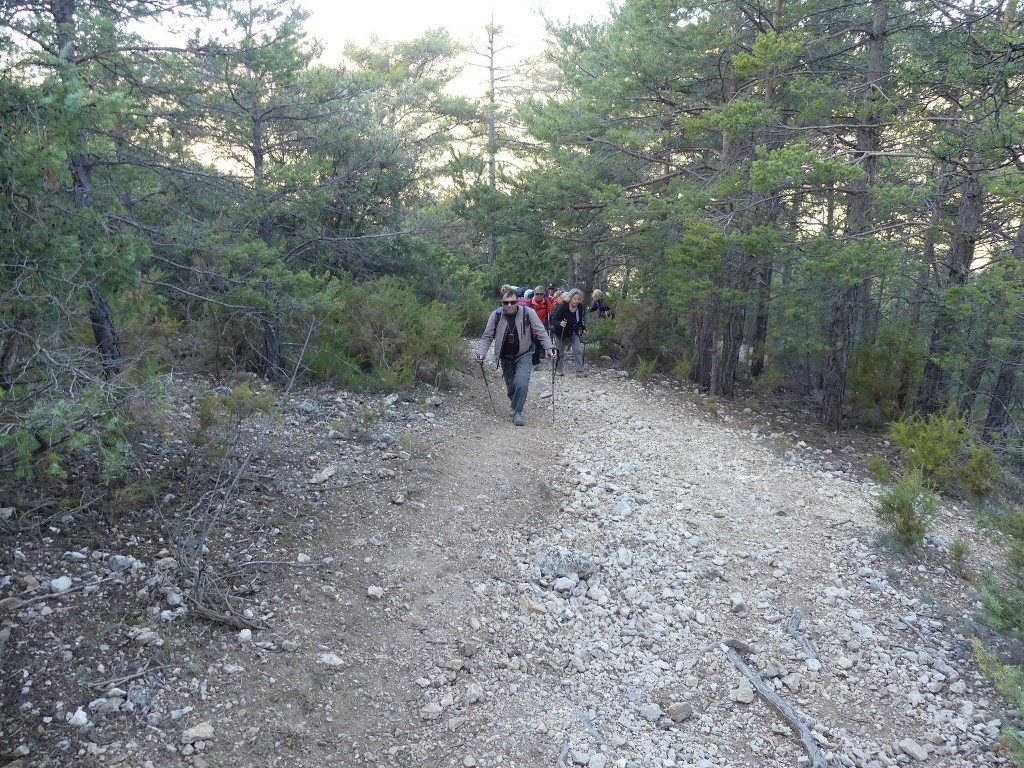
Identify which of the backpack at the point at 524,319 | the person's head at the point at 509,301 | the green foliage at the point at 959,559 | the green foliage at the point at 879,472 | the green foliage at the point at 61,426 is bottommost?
the green foliage at the point at 959,559

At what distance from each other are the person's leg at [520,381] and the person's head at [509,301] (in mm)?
718

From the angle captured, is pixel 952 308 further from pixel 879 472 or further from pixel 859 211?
pixel 879 472

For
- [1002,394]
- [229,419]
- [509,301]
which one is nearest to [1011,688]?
[229,419]

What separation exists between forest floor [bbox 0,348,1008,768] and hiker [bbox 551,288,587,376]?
5.81m

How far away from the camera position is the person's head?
921cm

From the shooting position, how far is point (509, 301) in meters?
9.34

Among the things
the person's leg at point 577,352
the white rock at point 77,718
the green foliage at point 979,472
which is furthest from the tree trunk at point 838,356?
the white rock at point 77,718

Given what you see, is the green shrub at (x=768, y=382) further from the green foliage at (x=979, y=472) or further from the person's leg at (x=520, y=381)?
the person's leg at (x=520, y=381)

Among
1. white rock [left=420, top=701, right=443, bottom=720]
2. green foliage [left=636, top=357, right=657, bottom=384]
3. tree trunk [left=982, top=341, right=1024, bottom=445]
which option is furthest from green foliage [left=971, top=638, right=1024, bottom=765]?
green foliage [left=636, top=357, right=657, bottom=384]

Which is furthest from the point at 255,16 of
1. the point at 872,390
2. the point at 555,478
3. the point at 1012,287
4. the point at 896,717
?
the point at 872,390

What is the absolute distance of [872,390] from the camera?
40.9 feet

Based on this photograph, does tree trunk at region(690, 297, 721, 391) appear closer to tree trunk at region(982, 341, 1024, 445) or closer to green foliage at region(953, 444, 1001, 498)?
green foliage at region(953, 444, 1001, 498)

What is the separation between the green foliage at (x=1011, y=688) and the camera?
145 inches

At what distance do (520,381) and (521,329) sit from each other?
2.68 ft
